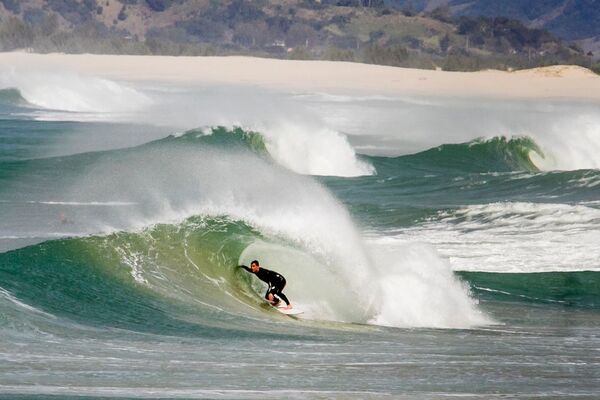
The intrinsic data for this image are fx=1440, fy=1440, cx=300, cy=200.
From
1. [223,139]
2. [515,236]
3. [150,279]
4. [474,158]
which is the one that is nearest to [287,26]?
[474,158]

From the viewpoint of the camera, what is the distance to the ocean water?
34.5 ft

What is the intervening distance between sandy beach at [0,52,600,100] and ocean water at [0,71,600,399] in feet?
99.5

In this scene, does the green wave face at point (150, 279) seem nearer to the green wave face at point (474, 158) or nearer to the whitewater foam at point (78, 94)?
the green wave face at point (474, 158)

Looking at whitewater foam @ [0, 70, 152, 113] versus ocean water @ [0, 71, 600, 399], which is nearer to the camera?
ocean water @ [0, 71, 600, 399]

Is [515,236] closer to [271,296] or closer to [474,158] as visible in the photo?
[271,296]

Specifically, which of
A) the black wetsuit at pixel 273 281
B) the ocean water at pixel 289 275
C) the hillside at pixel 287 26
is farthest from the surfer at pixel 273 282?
the hillside at pixel 287 26

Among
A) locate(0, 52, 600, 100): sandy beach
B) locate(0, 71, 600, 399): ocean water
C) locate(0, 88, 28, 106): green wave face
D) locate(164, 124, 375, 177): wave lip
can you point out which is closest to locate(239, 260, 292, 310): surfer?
locate(0, 71, 600, 399): ocean water

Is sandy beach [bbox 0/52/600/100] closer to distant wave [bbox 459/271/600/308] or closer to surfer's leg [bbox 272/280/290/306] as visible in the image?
distant wave [bbox 459/271/600/308]

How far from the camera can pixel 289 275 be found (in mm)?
15062

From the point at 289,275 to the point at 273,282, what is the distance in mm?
1375

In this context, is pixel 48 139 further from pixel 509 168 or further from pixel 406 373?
pixel 406 373

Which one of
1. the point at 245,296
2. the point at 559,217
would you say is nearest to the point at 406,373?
the point at 245,296

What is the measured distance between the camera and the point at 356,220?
21.5m

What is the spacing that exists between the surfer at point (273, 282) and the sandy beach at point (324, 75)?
4542cm
